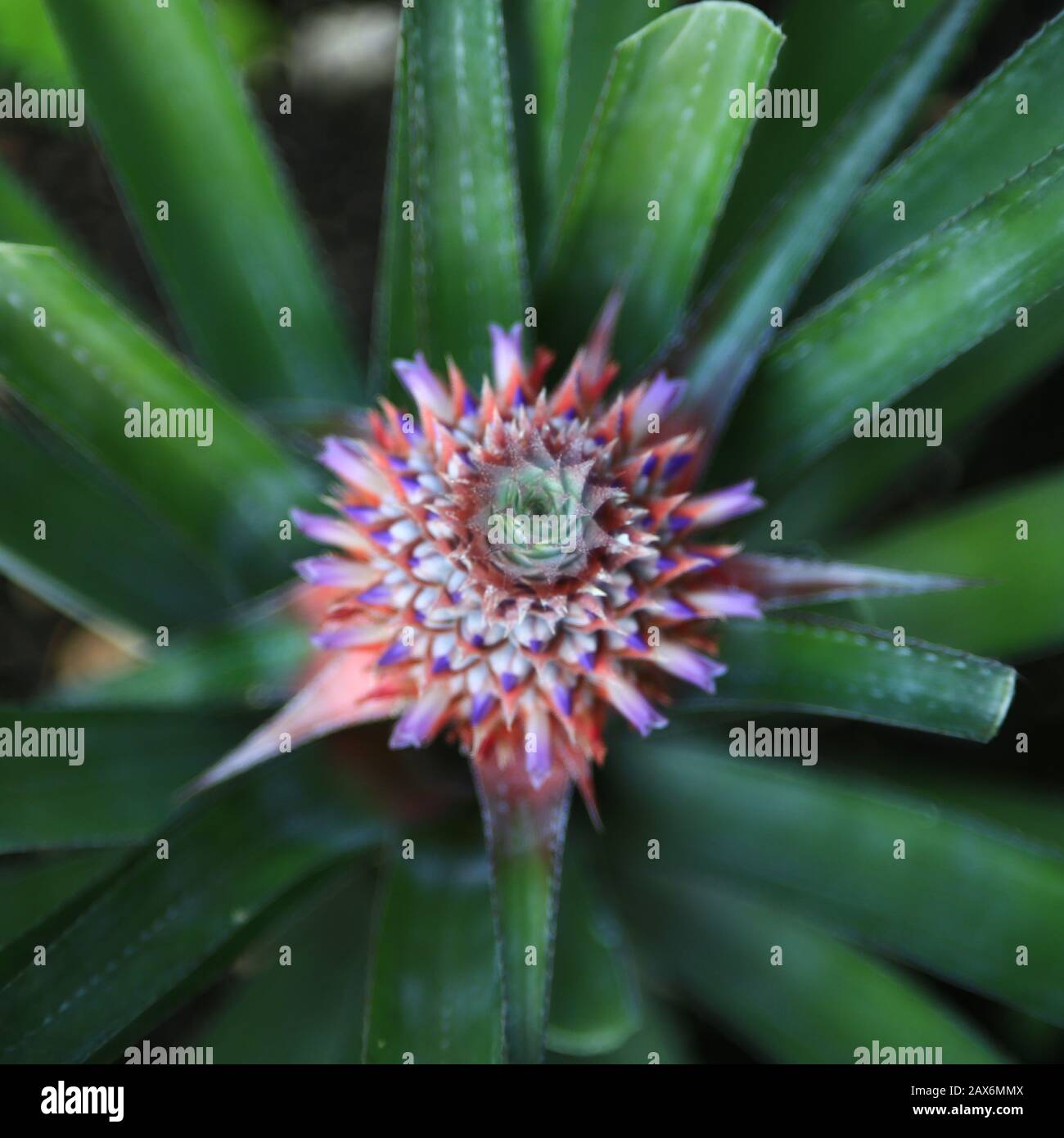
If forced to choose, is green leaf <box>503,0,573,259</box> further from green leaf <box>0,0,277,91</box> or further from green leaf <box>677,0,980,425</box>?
green leaf <box>0,0,277,91</box>

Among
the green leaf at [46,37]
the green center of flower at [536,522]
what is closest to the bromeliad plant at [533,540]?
the green center of flower at [536,522]

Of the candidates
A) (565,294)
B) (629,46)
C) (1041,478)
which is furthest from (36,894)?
(1041,478)

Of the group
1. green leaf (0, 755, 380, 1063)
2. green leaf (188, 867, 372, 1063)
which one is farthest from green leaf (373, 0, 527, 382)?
green leaf (188, 867, 372, 1063)

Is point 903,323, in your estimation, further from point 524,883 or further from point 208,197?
point 208,197

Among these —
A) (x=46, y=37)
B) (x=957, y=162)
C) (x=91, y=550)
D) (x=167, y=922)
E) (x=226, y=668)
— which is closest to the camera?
(x=167, y=922)

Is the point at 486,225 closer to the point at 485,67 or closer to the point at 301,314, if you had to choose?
the point at 485,67

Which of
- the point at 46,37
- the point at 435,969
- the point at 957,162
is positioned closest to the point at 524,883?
Result: the point at 435,969
